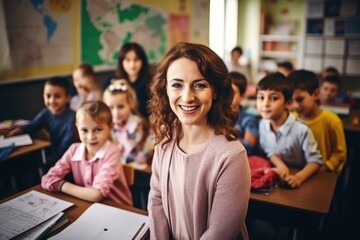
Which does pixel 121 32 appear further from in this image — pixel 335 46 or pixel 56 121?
pixel 335 46

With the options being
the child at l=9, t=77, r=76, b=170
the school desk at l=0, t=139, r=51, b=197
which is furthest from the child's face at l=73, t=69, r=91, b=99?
the school desk at l=0, t=139, r=51, b=197

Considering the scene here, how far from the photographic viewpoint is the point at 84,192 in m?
1.40

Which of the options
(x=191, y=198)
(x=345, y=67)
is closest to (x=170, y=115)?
(x=191, y=198)

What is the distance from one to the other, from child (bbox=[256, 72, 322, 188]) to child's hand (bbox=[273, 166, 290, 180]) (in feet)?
0.07

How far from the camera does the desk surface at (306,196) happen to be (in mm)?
1366

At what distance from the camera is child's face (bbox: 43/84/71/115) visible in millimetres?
1849

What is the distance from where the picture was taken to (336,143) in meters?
2.07

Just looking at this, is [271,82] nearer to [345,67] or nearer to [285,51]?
[345,67]

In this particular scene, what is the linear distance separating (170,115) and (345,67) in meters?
4.96

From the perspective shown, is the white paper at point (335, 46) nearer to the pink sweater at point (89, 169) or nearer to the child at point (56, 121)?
the child at point (56, 121)

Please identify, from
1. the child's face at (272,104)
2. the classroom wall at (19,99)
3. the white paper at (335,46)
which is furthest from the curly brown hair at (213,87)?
the white paper at (335,46)

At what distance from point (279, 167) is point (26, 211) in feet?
3.90

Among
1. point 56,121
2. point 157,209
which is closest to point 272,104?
point 157,209

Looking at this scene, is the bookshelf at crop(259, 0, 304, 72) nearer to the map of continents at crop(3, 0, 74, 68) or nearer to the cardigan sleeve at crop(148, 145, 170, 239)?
the map of continents at crop(3, 0, 74, 68)
